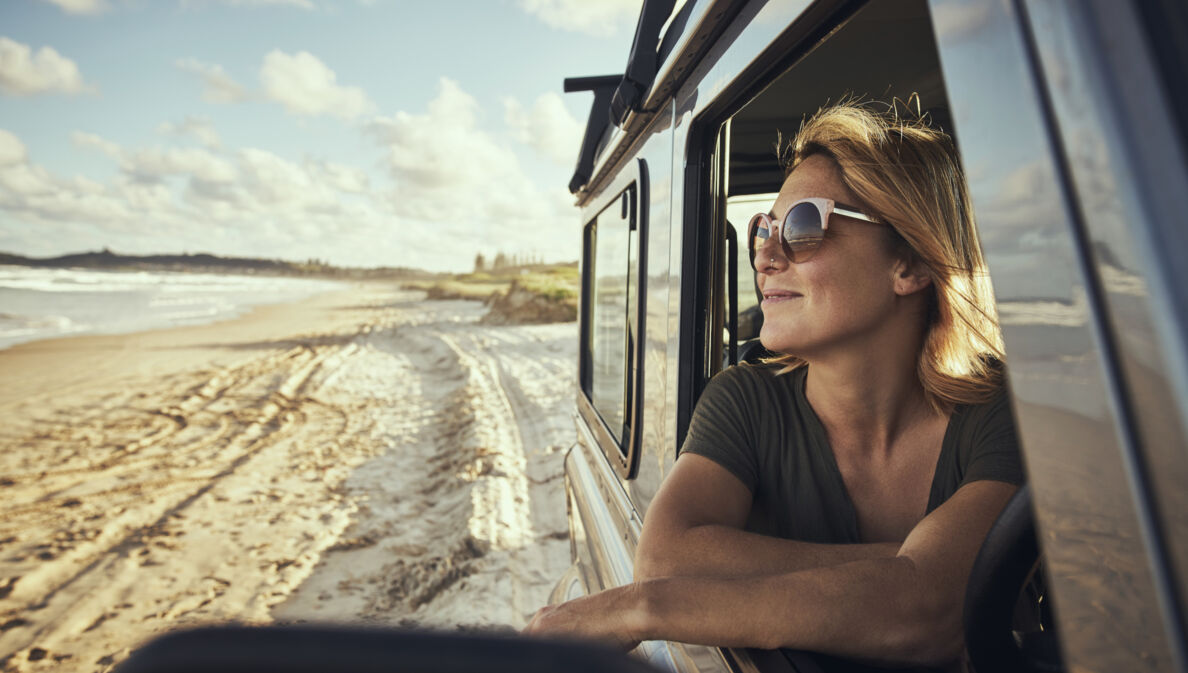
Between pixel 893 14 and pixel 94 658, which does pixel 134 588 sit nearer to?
pixel 94 658

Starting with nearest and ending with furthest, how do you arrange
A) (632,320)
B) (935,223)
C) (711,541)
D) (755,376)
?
(711,541), (935,223), (755,376), (632,320)

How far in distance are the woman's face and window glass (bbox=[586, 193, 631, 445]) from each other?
0.87 meters

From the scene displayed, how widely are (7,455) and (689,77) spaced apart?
8900 millimetres

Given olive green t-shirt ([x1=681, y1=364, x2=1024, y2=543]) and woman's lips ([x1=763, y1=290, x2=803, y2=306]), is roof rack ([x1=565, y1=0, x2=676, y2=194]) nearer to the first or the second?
woman's lips ([x1=763, y1=290, x2=803, y2=306])

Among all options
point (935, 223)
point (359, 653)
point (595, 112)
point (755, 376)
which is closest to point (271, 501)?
point (595, 112)

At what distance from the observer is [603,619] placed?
1.23m

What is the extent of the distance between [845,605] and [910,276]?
816mm

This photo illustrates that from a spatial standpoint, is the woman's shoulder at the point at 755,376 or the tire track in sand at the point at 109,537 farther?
the tire track in sand at the point at 109,537

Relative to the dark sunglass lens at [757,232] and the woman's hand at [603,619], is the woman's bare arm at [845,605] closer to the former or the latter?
the woman's hand at [603,619]

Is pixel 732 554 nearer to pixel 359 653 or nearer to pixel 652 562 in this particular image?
pixel 652 562

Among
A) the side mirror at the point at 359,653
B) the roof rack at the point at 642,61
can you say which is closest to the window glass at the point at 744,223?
the roof rack at the point at 642,61

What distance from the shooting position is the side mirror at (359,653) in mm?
331

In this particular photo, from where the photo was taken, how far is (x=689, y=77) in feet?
5.39

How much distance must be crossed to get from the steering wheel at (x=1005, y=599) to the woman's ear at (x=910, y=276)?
0.72 m
